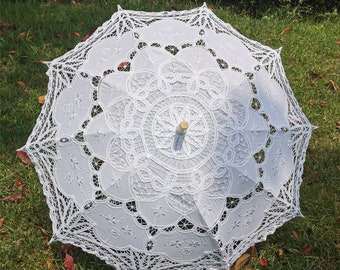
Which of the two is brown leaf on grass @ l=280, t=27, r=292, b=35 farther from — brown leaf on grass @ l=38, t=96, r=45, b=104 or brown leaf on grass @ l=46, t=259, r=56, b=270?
brown leaf on grass @ l=46, t=259, r=56, b=270

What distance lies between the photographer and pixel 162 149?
2.29m

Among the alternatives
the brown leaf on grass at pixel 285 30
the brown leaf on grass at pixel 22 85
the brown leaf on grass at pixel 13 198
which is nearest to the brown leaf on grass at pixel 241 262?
the brown leaf on grass at pixel 13 198

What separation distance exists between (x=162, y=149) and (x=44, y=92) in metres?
1.91

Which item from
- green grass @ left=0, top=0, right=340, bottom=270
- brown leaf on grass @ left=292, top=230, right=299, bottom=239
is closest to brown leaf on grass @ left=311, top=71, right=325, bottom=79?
green grass @ left=0, top=0, right=340, bottom=270

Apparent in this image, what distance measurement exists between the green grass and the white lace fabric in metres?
0.71

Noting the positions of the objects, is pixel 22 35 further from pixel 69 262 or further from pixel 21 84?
pixel 69 262

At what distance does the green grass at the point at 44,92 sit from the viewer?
10.3ft

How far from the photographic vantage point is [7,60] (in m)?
4.03

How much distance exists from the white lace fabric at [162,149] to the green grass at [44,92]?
707mm

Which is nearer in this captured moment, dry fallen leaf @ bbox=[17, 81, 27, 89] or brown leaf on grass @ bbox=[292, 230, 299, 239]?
brown leaf on grass @ bbox=[292, 230, 299, 239]

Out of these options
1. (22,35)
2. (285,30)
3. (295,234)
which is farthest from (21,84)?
(285,30)

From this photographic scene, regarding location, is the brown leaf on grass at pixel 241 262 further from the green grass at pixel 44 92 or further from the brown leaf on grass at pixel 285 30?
the brown leaf on grass at pixel 285 30

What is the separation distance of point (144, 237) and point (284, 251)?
135 cm

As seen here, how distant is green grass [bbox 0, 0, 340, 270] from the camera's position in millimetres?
3129
